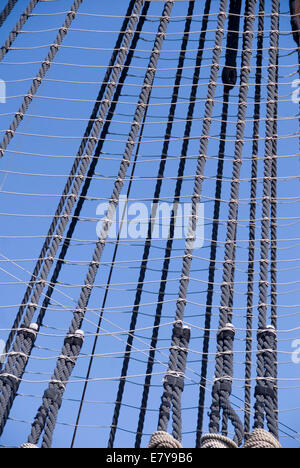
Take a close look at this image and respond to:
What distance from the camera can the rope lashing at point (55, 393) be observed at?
2.45 m

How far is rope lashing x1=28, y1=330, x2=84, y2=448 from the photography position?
245 cm

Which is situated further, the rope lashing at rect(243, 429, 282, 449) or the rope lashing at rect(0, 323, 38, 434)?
the rope lashing at rect(0, 323, 38, 434)

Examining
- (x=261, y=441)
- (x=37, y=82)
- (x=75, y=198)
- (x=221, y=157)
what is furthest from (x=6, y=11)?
(x=261, y=441)

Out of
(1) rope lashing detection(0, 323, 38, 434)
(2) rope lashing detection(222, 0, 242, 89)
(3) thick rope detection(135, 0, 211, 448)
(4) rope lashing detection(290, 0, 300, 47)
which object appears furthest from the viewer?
(4) rope lashing detection(290, 0, 300, 47)

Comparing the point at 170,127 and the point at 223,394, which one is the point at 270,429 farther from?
the point at 170,127

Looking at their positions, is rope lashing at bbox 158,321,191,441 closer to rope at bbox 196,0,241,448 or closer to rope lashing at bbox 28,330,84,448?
rope lashing at bbox 28,330,84,448

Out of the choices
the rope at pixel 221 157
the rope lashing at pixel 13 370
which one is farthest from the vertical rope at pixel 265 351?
the rope lashing at pixel 13 370

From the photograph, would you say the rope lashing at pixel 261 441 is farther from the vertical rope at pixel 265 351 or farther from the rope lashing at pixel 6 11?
the rope lashing at pixel 6 11

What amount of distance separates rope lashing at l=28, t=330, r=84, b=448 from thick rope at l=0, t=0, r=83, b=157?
1221mm

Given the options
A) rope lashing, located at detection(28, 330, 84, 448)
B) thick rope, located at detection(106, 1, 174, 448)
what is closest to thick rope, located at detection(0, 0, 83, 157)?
thick rope, located at detection(106, 1, 174, 448)

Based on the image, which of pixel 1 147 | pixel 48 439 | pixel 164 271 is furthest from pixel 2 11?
pixel 48 439

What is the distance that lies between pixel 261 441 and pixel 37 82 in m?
2.48

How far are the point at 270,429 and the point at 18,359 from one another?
3.19 ft

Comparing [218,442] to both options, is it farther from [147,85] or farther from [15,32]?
[15,32]
